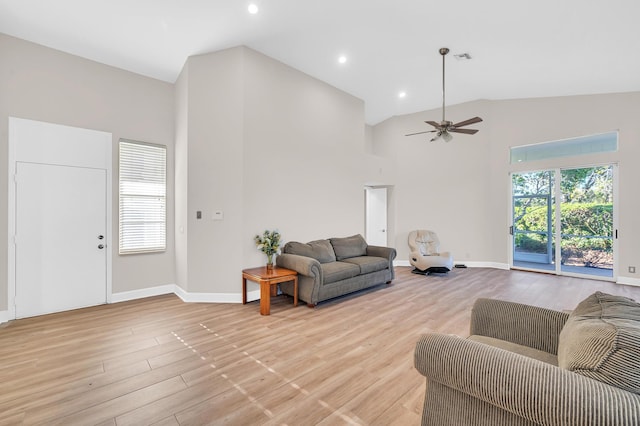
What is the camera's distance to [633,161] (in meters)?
5.38

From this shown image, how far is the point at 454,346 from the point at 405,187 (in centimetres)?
667

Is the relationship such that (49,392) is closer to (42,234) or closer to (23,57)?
(42,234)

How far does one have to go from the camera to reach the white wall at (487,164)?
17.9ft

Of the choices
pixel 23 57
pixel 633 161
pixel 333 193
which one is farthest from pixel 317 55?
pixel 633 161

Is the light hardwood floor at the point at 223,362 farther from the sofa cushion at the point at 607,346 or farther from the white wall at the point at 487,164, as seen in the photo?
the white wall at the point at 487,164

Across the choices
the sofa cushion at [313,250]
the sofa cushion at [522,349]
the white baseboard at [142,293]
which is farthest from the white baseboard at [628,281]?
the white baseboard at [142,293]

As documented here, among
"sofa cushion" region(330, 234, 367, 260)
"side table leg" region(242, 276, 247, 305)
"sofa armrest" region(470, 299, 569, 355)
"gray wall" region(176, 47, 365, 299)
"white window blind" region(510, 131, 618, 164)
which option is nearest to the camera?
"sofa armrest" region(470, 299, 569, 355)

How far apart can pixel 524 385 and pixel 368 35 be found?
4645mm

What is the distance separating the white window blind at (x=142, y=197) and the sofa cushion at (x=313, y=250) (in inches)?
87.9

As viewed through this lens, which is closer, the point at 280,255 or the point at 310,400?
the point at 310,400

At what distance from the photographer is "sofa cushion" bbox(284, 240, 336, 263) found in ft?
15.4

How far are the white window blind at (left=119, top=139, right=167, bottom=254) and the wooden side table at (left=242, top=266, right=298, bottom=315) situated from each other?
1813mm

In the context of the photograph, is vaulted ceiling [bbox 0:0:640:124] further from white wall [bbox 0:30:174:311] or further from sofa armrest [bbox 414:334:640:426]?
sofa armrest [bbox 414:334:640:426]

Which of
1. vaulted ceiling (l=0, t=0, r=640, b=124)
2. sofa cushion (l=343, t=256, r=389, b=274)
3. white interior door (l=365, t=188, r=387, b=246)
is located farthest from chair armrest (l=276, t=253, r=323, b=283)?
white interior door (l=365, t=188, r=387, b=246)
